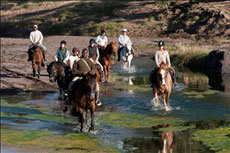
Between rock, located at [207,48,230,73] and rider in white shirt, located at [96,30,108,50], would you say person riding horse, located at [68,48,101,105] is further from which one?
rock, located at [207,48,230,73]

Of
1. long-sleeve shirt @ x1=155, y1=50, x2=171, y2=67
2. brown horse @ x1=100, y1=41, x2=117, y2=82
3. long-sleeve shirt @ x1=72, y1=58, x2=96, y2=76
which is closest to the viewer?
long-sleeve shirt @ x1=72, y1=58, x2=96, y2=76

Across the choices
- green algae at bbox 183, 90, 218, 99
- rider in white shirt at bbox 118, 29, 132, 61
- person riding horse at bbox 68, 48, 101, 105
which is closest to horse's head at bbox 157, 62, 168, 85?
person riding horse at bbox 68, 48, 101, 105

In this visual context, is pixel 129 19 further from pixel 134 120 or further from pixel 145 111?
pixel 134 120

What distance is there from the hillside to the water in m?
21.7

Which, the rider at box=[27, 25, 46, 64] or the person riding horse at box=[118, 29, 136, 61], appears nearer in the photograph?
the rider at box=[27, 25, 46, 64]

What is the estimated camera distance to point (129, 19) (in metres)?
60.5

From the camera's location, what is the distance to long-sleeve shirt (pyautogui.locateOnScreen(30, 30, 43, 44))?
30.2 metres

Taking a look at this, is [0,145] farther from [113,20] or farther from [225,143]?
[113,20]

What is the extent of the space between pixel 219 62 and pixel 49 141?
760 inches

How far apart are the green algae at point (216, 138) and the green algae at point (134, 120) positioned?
168 cm

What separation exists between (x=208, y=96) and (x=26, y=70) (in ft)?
40.7

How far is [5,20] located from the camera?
73.1 m

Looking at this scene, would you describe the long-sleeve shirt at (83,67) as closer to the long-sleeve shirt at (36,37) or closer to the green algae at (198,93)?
the green algae at (198,93)

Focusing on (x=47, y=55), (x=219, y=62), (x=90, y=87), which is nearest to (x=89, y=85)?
(x=90, y=87)
